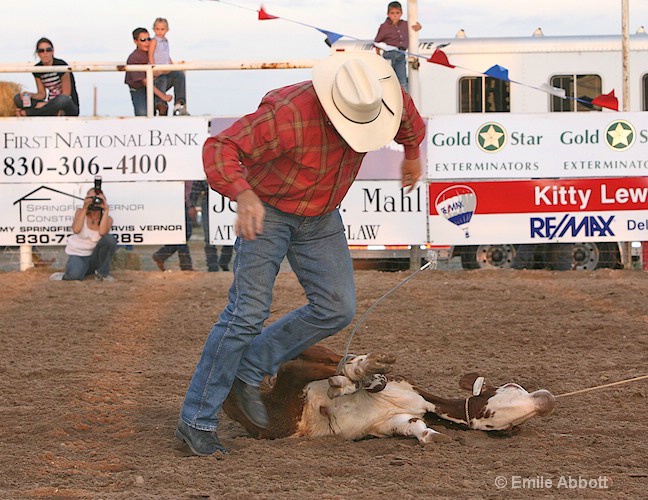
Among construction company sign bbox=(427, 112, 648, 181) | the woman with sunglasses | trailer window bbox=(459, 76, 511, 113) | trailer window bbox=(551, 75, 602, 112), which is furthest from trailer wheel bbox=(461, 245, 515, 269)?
the woman with sunglasses

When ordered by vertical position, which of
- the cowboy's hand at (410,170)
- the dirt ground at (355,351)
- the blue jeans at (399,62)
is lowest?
the dirt ground at (355,351)

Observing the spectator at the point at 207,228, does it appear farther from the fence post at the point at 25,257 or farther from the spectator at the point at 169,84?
the fence post at the point at 25,257

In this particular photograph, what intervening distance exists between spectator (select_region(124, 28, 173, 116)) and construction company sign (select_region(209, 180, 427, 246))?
5.06ft

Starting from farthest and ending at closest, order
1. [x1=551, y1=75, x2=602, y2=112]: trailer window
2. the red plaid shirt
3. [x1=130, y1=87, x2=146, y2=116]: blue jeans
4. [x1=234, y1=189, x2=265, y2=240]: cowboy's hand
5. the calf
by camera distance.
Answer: [x1=551, y1=75, x2=602, y2=112]: trailer window, [x1=130, y1=87, x2=146, y2=116]: blue jeans, the calf, the red plaid shirt, [x1=234, y1=189, x2=265, y2=240]: cowboy's hand

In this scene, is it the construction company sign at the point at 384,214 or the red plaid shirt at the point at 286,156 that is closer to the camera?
the red plaid shirt at the point at 286,156

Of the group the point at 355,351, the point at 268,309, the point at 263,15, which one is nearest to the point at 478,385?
the point at 268,309

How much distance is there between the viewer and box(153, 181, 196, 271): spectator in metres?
11.5

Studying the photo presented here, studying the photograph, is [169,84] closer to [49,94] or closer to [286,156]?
[49,94]

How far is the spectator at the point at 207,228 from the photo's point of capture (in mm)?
11539

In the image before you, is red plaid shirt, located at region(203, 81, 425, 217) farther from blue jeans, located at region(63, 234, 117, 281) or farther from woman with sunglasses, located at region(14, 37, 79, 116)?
woman with sunglasses, located at region(14, 37, 79, 116)

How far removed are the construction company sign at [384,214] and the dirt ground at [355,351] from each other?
633 millimetres

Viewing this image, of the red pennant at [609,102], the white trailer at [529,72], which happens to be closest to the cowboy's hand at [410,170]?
the red pennant at [609,102]

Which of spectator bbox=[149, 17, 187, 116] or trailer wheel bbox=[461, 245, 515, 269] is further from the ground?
spectator bbox=[149, 17, 187, 116]

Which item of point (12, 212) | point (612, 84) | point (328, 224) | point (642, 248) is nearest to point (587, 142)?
point (642, 248)
